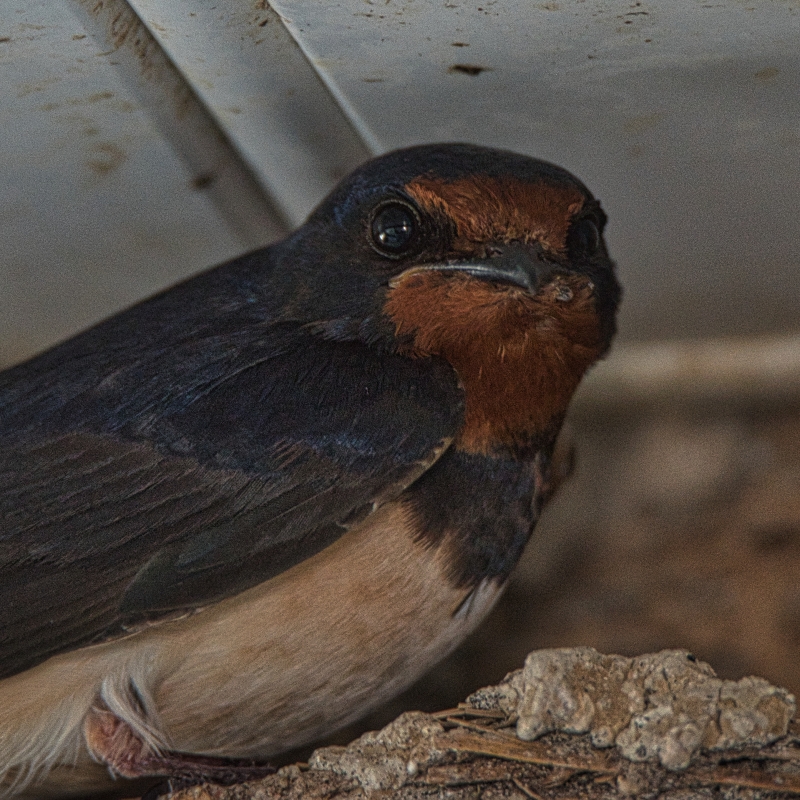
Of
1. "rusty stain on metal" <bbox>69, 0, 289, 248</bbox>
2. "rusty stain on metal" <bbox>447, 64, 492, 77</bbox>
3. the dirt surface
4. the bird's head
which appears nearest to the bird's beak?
the bird's head

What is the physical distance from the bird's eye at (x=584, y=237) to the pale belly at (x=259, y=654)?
0.58 meters

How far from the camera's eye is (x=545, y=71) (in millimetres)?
2266

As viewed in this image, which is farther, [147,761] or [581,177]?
[581,177]

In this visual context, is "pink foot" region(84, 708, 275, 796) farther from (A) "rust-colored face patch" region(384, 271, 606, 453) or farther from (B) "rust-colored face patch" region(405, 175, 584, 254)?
(B) "rust-colored face patch" region(405, 175, 584, 254)

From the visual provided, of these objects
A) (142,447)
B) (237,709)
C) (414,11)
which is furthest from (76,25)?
(237,709)

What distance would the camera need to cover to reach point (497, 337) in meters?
2.23

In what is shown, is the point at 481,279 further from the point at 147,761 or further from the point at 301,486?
the point at 147,761

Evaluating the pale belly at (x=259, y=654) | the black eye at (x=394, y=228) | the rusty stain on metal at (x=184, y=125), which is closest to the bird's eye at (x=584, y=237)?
the black eye at (x=394, y=228)

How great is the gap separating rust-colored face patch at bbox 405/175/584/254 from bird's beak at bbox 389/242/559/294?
0.08ft

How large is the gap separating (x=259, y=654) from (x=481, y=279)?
0.73 meters

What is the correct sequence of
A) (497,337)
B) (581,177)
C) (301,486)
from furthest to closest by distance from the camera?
(581,177) → (497,337) → (301,486)

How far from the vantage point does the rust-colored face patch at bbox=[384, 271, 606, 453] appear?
7.23 feet

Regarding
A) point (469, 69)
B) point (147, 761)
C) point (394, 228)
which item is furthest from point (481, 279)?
point (147, 761)

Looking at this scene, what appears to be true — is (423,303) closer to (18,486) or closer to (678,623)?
(18,486)
